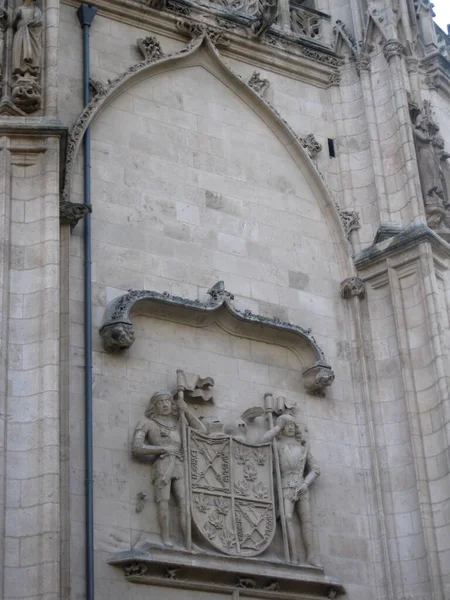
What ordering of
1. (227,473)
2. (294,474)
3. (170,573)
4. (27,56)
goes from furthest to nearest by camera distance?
(294,474) → (227,473) → (27,56) → (170,573)

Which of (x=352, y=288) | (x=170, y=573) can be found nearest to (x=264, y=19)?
(x=352, y=288)

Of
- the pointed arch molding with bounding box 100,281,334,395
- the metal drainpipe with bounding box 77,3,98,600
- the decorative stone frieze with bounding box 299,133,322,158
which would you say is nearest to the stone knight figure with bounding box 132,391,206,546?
the metal drainpipe with bounding box 77,3,98,600

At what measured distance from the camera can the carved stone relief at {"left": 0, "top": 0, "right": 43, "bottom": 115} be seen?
1307 centimetres

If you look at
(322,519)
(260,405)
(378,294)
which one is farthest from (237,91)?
(322,519)

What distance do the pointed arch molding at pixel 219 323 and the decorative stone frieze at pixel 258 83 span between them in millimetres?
3143

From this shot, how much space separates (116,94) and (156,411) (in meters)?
3.93

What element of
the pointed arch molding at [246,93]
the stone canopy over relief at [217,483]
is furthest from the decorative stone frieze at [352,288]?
the stone canopy over relief at [217,483]

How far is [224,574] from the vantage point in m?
12.9

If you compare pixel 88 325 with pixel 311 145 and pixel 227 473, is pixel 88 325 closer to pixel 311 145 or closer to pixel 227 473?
pixel 227 473

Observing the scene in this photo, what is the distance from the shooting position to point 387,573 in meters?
14.0

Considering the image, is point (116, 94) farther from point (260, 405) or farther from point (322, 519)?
point (322, 519)

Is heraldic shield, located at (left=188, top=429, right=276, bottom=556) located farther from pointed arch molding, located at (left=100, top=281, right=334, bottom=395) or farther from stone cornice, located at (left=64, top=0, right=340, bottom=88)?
stone cornice, located at (left=64, top=0, right=340, bottom=88)

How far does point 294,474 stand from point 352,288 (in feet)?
8.74

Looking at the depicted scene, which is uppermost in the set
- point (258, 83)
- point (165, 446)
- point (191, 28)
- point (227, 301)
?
point (191, 28)
